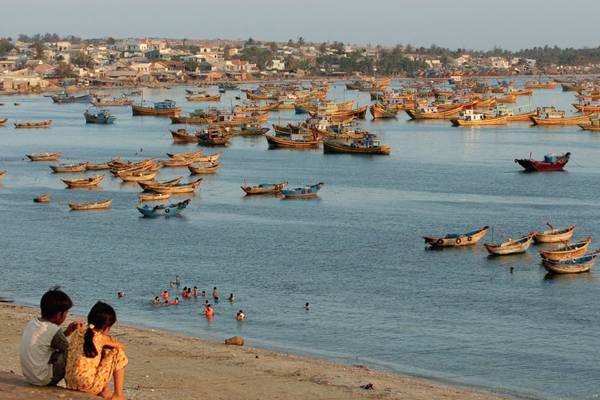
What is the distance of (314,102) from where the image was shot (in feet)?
346

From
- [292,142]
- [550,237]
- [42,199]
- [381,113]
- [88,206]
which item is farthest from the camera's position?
[381,113]

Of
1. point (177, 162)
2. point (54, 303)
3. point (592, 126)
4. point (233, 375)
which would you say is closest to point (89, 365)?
point (54, 303)

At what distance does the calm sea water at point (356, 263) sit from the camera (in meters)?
21.6

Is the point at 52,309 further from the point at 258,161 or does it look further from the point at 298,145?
the point at 298,145

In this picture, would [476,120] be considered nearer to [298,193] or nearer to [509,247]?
[298,193]

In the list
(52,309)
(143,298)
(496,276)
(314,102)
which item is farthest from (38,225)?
(314,102)

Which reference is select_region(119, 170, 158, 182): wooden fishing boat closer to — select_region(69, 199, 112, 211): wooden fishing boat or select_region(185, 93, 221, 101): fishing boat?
select_region(69, 199, 112, 211): wooden fishing boat

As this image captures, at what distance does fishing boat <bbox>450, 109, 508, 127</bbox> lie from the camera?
84.3 meters

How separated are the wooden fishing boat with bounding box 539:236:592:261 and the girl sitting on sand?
21314mm

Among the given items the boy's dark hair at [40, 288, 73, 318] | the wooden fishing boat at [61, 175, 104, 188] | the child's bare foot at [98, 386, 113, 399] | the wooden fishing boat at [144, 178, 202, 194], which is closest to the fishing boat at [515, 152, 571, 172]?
the wooden fishing boat at [144, 178, 202, 194]

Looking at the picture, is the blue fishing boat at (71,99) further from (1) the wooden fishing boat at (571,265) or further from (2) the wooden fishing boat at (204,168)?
(1) the wooden fishing boat at (571,265)

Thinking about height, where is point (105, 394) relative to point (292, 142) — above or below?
above

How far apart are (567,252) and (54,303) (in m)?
22.7

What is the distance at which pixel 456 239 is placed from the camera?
33000 mm
